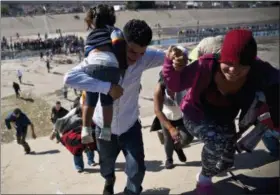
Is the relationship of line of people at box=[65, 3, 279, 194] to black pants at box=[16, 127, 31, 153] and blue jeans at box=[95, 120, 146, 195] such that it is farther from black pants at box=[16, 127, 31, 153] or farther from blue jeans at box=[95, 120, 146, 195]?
black pants at box=[16, 127, 31, 153]

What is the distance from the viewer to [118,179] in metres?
4.62

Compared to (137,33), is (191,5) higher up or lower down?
lower down

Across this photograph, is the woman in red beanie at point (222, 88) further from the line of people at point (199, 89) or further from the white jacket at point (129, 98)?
the white jacket at point (129, 98)

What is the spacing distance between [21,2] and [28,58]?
97.3 feet

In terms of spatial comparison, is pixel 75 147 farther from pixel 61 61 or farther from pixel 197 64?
pixel 61 61

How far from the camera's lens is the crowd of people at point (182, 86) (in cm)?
260

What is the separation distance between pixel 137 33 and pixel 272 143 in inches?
94.2

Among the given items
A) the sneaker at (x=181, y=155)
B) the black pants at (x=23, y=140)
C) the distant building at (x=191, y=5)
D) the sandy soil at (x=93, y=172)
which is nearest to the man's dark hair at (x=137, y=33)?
the sandy soil at (x=93, y=172)

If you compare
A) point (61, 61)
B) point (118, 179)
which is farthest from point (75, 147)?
point (61, 61)

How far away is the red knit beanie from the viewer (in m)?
2.36

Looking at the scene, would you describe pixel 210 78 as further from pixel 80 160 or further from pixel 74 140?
pixel 80 160

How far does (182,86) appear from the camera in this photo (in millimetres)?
2688

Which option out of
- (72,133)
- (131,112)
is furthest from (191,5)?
(131,112)

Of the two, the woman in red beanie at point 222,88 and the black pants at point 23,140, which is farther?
the black pants at point 23,140
